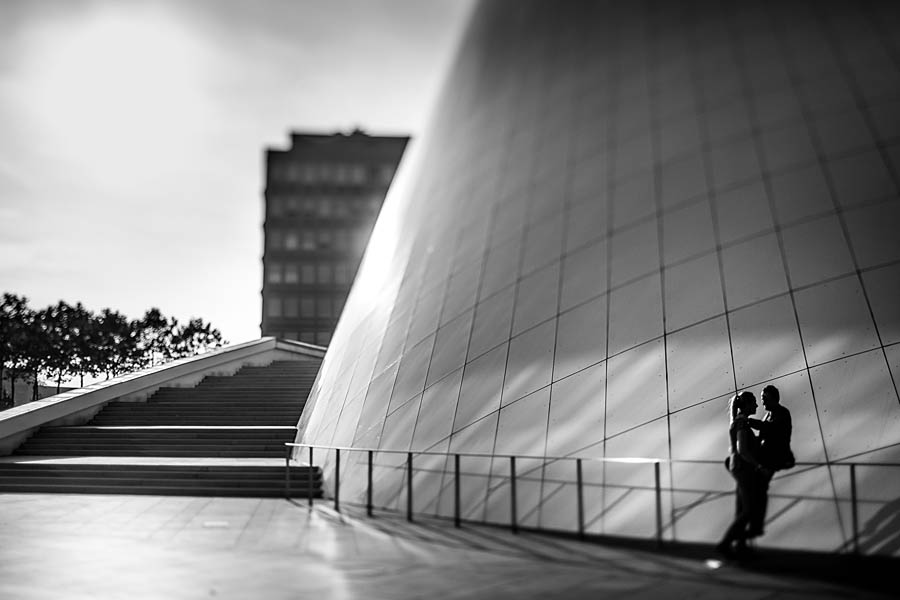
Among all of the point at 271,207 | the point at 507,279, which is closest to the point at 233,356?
the point at 507,279

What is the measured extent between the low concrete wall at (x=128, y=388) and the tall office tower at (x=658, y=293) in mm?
7712

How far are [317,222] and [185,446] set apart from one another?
74847mm

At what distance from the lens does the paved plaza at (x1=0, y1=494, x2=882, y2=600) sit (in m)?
7.28

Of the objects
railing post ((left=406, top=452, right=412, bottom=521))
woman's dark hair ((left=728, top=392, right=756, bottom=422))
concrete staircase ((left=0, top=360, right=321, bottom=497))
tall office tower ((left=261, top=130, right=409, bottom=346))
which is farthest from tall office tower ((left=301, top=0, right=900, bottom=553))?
tall office tower ((left=261, top=130, right=409, bottom=346))

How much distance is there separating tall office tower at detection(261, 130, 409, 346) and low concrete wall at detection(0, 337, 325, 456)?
5056cm

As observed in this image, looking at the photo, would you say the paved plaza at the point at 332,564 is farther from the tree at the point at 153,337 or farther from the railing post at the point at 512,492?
the tree at the point at 153,337

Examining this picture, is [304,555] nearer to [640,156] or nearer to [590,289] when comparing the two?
[590,289]

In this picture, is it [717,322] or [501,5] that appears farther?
[501,5]

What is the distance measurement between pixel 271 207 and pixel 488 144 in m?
77.0

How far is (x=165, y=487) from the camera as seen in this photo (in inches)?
623

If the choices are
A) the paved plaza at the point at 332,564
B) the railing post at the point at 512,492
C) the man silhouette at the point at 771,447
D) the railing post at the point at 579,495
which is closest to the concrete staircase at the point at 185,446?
the paved plaza at the point at 332,564

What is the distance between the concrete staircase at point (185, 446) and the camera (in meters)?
16.0

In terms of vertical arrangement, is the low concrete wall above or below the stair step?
above

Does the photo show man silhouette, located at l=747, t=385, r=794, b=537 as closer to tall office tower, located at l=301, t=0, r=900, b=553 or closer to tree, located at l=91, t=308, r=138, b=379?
tall office tower, located at l=301, t=0, r=900, b=553
